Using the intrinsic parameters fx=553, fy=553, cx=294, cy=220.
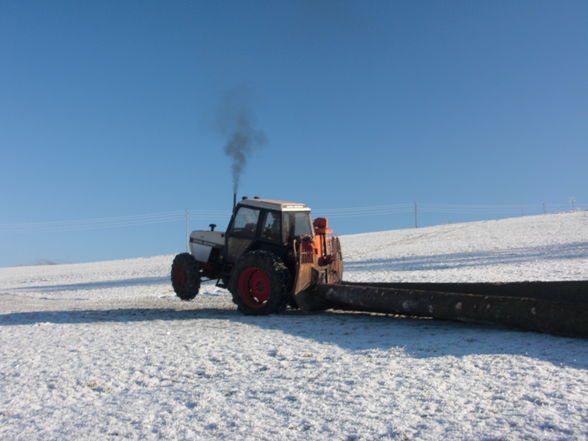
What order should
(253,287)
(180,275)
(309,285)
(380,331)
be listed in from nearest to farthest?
1. (380,331)
2. (309,285)
3. (253,287)
4. (180,275)

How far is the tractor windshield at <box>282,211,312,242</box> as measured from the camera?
33.4ft

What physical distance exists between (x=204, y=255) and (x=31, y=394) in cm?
619

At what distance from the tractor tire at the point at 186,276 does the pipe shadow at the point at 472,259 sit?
315 inches

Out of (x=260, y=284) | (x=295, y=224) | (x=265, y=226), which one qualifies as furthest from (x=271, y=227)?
(x=260, y=284)

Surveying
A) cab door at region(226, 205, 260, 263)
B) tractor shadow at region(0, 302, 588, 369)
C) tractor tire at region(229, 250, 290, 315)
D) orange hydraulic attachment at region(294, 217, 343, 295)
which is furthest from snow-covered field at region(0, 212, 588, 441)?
cab door at region(226, 205, 260, 263)

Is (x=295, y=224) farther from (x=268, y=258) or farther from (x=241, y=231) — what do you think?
(x=241, y=231)

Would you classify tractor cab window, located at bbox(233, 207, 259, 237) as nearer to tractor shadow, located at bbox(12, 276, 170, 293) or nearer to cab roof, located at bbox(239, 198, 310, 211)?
cab roof, located at bbox(239, 198, 310, 211)

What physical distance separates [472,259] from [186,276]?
1145 centimetres

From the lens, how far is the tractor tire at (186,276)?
1136 centimetres

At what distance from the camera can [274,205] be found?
10242mm

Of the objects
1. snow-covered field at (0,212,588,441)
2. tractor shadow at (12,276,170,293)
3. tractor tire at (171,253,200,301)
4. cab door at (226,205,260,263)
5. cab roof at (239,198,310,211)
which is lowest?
snow-covered field at (0,212,588,441)

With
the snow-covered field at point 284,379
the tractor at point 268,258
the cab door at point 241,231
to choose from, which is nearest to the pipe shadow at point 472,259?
the tractor at point 268,258

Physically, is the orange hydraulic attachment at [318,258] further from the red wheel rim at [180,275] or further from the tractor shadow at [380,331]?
the red wheel rim at [180,275]

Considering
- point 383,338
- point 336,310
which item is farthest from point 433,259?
point 383,338
